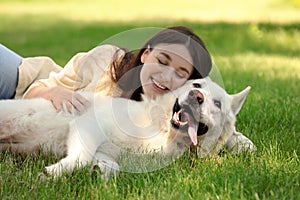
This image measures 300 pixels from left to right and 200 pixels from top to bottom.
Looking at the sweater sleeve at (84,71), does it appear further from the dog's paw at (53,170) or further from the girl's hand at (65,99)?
the dog's paw at (53,170)

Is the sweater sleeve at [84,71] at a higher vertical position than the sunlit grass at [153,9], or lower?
higher

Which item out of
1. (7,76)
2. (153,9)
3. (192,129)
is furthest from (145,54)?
(153,9)

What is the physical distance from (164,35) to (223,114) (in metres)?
0.68

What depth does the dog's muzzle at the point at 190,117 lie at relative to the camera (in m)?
3.42

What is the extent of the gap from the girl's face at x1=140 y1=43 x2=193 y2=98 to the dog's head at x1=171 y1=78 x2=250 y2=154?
0.34 ft

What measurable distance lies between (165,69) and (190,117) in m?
0.43

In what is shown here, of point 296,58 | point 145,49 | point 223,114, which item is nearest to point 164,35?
point 145,49

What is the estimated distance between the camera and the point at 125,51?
13.9 ft

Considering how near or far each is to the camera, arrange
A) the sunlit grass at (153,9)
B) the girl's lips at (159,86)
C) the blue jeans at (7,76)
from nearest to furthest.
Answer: the girl's lips at (159,86), the blue jeans at (7,76), the sunlit grass at (153,9)

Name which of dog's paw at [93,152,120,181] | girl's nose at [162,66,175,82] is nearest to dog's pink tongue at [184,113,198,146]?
girl's nose at [162,66,175,82]

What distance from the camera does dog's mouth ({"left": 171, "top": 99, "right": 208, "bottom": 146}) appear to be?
342 centimetres

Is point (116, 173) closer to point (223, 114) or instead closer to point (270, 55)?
point (223, 114)

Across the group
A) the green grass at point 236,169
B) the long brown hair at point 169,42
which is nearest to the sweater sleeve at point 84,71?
the long brown hair at point 169,42

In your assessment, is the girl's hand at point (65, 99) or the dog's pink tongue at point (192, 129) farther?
the girl's hand at point (65, 99)
